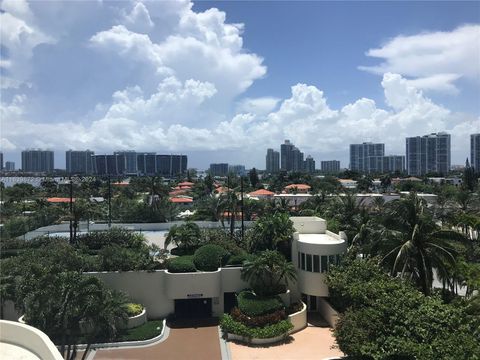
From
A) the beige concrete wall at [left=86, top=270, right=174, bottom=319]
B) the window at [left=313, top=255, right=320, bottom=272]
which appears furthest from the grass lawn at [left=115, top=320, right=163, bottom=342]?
the window at [left=313, top=255, right=320, bottom=272]

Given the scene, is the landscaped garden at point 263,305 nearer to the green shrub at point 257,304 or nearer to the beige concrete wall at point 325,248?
the green shrub at point 257,304

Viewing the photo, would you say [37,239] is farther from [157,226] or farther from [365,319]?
[365,319]

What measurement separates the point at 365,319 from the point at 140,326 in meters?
13.3

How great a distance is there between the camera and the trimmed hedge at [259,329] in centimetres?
2224

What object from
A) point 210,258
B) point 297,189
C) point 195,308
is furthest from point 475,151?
point 195,308

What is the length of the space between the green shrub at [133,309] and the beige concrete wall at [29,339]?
10.7 m

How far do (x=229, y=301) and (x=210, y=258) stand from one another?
10.3 ft

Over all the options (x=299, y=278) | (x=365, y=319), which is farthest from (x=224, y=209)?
(x=365, y=319)

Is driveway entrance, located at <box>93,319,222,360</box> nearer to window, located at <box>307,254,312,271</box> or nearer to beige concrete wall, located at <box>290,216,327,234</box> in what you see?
window, located at <box>307,254,312,271</box>

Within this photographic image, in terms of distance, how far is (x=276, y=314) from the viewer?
23.3 m

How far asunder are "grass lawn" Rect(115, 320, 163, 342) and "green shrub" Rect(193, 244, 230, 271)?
13.6 ft

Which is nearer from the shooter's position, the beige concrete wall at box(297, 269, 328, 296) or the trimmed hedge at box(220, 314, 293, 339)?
the trimmed hedge at box(220, 314, 293, 339)

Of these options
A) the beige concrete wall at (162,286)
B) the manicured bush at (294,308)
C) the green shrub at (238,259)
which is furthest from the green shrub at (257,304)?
the green shrub at (238,259)

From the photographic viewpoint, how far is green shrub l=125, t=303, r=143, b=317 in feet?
79.2
